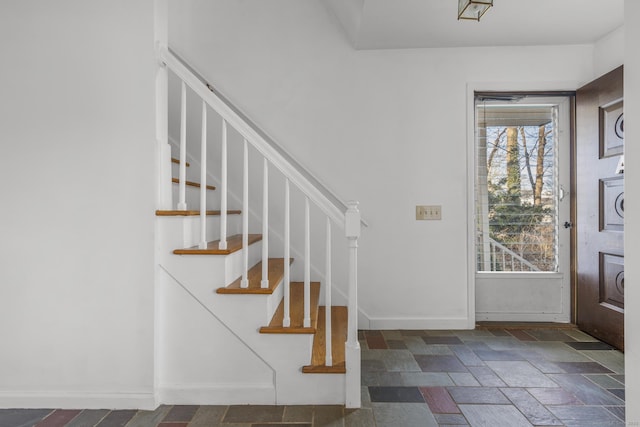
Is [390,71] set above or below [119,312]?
above

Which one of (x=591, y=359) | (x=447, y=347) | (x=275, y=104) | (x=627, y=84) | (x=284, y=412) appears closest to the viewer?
(x=627, y=84)

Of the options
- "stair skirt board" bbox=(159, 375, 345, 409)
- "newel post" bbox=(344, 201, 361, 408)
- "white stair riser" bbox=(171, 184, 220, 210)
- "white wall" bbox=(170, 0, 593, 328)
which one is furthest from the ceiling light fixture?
"stair skirt board" bbox=(159, 375, 345, 409)

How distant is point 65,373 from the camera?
181 centimetres

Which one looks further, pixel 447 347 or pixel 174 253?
pixel 447 347

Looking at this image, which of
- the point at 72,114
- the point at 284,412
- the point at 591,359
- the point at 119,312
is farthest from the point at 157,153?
the point at 591,359

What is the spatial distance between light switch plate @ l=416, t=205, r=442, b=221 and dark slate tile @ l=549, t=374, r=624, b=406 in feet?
4.20

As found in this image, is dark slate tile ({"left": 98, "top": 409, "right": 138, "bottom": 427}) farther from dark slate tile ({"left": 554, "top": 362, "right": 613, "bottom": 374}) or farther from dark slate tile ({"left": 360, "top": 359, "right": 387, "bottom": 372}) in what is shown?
dark slate tile ({"left": 554, "top": 362, "right": 613, "bottom": 374})

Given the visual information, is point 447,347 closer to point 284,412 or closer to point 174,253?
point 284,412

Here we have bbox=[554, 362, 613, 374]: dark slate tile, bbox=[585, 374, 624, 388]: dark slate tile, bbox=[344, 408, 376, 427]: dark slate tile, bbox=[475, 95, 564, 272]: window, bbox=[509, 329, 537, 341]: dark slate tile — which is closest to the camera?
bbox=[344, 408, 376, 427]: dark slate tile

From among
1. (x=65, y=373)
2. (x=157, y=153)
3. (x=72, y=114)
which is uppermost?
(x=72, y=114)

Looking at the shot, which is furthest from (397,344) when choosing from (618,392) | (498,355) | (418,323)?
(618,392)

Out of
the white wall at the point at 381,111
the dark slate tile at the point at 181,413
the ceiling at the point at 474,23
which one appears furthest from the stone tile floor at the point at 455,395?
the ceiling at the point at 474,23

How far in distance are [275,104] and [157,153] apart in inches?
51.8

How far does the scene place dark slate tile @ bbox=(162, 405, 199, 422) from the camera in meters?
1.72
